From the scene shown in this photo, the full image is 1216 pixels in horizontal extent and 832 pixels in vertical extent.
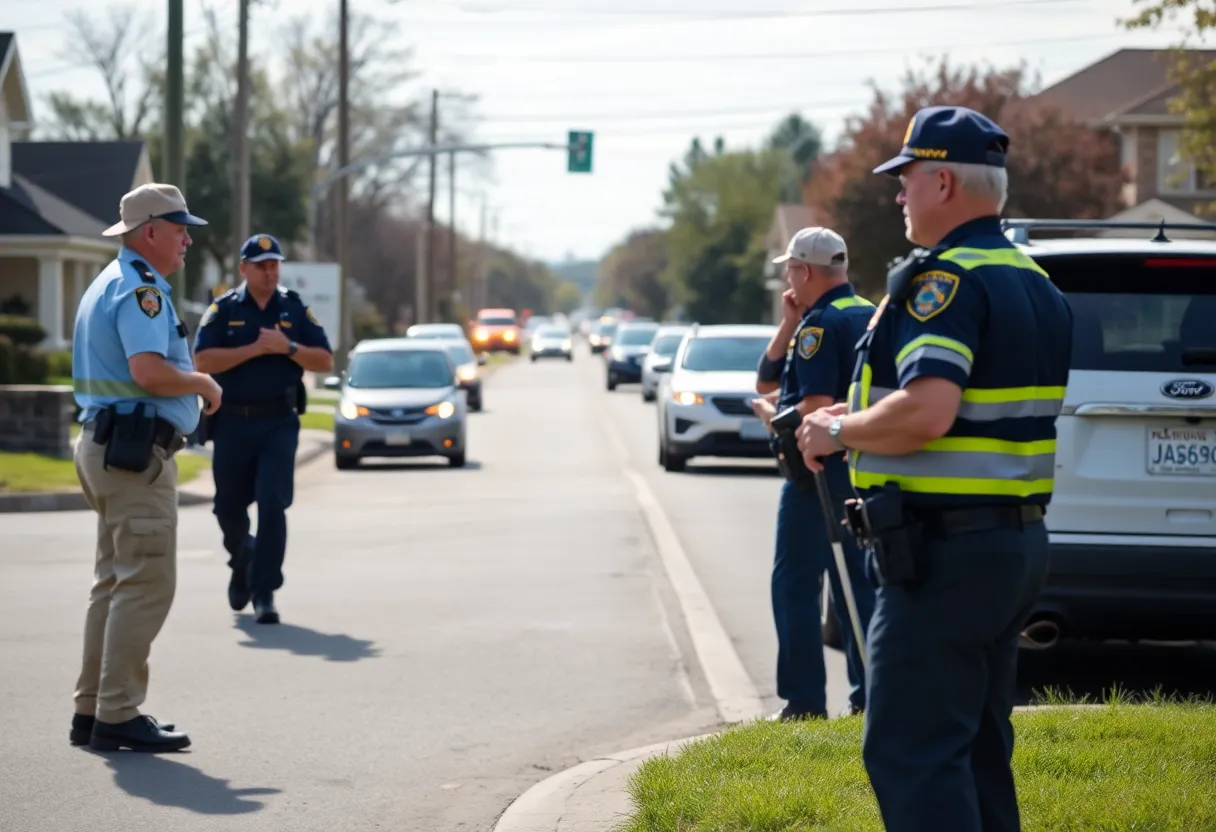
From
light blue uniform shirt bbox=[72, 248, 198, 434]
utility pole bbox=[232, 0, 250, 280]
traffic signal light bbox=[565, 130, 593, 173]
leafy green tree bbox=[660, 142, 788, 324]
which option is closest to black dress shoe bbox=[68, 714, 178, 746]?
light blue uniform shirt bbox=[72, 248, 198, 434]

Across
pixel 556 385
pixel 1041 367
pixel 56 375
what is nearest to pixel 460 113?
pixel 556 385

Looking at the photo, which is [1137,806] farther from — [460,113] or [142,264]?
[460,113]

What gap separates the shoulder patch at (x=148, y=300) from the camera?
7020 mm

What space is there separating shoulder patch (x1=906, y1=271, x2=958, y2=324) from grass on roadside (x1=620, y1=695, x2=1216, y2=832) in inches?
67.8

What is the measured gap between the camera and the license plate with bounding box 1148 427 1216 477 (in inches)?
305

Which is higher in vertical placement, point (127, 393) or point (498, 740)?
point (127, 393)

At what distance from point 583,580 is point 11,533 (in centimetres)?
523

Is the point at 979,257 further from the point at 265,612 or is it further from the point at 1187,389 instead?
the point at 265,612

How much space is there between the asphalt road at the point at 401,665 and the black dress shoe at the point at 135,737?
3.1 inches

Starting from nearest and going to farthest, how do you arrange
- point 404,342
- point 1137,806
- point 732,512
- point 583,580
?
point 1137,806 < point 583,580 < point 732,512 < point 404,342

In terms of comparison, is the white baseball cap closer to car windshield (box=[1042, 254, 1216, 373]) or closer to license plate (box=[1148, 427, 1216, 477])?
car windshield (box=[1042, 254, 1216, 373])

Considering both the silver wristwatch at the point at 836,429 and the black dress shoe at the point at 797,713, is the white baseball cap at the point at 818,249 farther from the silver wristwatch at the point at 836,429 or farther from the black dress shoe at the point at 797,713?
the silver wristwatch at the point at 836,429

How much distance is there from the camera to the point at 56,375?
3716 cm

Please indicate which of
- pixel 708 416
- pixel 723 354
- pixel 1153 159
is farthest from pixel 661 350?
pixel 1153 159
